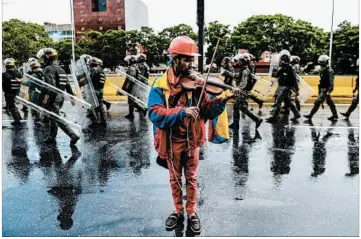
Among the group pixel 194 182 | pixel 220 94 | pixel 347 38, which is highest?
pixel 347 38

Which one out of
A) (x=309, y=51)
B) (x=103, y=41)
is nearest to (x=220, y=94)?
(x=309, y=51)

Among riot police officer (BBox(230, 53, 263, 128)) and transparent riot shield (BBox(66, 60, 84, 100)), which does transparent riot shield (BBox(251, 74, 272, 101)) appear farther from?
transparent riot shield (BBox(66, 60, 84, 100))

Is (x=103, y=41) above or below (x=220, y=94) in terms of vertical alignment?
above

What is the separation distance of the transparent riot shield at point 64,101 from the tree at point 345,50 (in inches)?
1498

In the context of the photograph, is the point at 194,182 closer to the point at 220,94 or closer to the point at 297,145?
the point at 220,94

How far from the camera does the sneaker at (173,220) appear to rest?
12.2 ft

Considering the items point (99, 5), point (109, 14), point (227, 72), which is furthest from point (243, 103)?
point (99, 5)

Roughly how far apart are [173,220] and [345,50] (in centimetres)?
4288

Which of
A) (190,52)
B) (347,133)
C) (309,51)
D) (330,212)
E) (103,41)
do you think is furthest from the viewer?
(103,41)

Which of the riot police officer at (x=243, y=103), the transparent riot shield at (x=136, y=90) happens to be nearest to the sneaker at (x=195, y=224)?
the riot police officer at (x=243, y=103)

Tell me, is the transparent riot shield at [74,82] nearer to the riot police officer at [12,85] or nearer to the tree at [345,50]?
the riot police officer at [12,85]

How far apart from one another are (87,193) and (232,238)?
199cm

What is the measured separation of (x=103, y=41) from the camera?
178ft

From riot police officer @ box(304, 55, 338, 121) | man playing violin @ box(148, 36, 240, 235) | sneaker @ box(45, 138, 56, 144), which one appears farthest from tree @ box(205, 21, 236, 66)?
sneaker @ box(45, 138, 56, 144)
